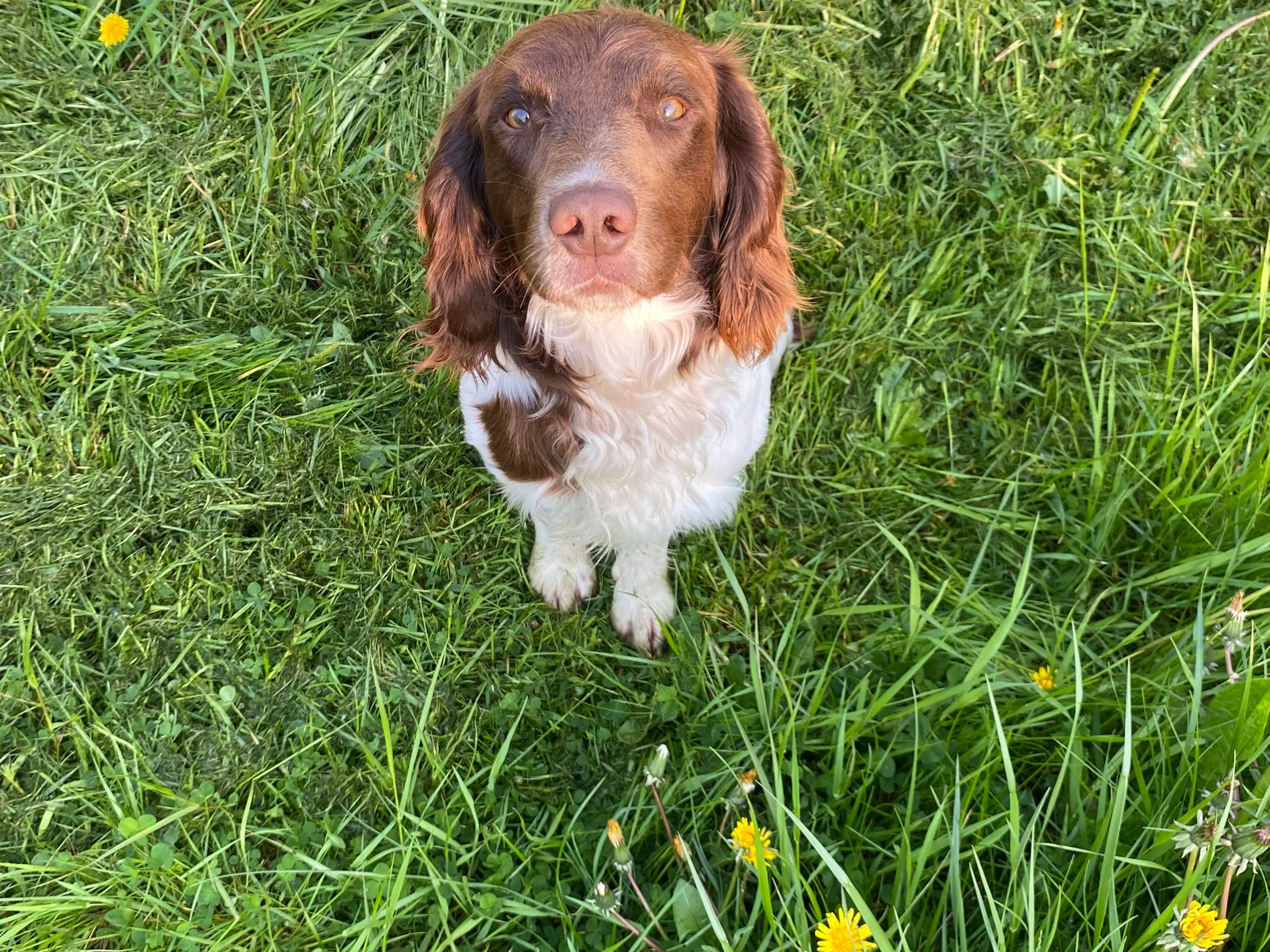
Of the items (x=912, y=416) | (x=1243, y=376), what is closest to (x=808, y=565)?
(x=912, y=416)

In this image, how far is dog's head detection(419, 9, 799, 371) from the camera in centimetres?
191

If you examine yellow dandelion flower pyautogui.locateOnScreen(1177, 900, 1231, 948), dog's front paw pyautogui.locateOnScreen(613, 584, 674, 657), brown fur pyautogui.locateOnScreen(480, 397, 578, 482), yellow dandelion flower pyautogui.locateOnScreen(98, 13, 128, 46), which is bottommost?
dog's front paw pyautogui.locateOnScreen(613, 584, 674, 657)

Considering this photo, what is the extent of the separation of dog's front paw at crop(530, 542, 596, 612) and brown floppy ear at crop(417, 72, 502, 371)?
0.98 meters

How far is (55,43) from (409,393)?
2.02 m

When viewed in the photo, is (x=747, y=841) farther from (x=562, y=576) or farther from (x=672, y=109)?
(x=672, y=109)

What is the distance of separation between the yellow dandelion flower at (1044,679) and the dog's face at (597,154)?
151 cm

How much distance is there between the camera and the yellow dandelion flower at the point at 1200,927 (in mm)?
1531

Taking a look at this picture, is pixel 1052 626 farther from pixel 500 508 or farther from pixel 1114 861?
pixel 500 508

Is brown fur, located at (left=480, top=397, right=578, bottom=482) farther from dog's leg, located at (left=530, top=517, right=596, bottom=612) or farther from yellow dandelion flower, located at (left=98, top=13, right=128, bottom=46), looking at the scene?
yellow dandelion flower, located at (left=98, top=13, right=128, bottom=46)

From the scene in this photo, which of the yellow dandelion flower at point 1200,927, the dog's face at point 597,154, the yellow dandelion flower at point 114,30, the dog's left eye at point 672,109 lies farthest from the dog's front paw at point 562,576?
the yellow dandelion flower at point 114,30

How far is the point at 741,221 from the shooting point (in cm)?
237

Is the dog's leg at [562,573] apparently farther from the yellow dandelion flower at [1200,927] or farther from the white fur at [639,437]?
the yellow dandelion flower at [1200,927]

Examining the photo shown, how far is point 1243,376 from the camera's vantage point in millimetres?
2926

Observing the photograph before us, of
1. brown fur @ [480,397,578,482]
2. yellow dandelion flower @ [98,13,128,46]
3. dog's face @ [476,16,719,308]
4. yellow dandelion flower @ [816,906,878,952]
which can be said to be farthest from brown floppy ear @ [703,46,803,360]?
yellow dandelion flower @ [98,13,128,46]
